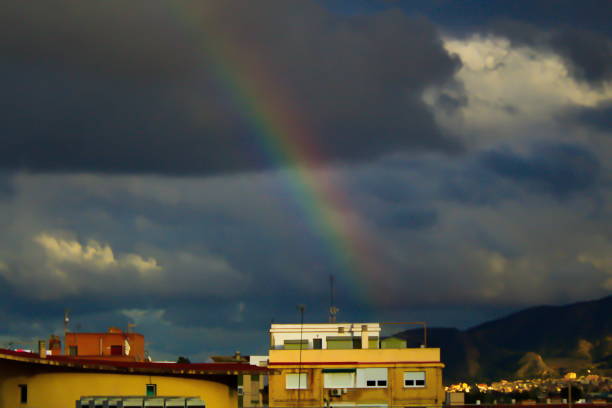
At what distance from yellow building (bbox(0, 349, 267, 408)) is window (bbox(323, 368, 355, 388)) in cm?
1475

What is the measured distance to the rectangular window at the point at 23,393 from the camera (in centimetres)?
8006

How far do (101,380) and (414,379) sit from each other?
30.9 metres

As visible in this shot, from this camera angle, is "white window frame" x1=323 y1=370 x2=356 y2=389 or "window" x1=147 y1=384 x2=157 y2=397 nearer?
"window" x1=147 y1=384 x2=157 y2=397

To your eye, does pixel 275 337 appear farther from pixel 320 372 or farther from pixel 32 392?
pixel 32 392

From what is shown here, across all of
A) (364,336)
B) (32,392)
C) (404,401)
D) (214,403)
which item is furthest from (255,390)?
(32,392)

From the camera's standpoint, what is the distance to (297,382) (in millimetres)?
103875

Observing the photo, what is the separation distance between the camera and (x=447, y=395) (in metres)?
115

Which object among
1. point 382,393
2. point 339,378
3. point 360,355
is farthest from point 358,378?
point 382,393

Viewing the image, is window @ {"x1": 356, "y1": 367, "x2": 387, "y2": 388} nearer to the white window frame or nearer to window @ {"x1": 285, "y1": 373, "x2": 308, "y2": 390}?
the white window frame

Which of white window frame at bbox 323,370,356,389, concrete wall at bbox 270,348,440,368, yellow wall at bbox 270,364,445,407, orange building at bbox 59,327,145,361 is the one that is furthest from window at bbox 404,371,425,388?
orange building at bbox 59,327,145,361

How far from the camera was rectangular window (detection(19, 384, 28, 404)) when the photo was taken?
80062mm

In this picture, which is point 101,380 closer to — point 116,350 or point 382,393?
point 382,393

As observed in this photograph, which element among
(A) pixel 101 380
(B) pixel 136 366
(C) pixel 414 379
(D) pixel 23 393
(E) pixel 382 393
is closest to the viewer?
(D) pixel 23 393

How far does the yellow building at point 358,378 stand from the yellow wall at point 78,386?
16.0 meters
